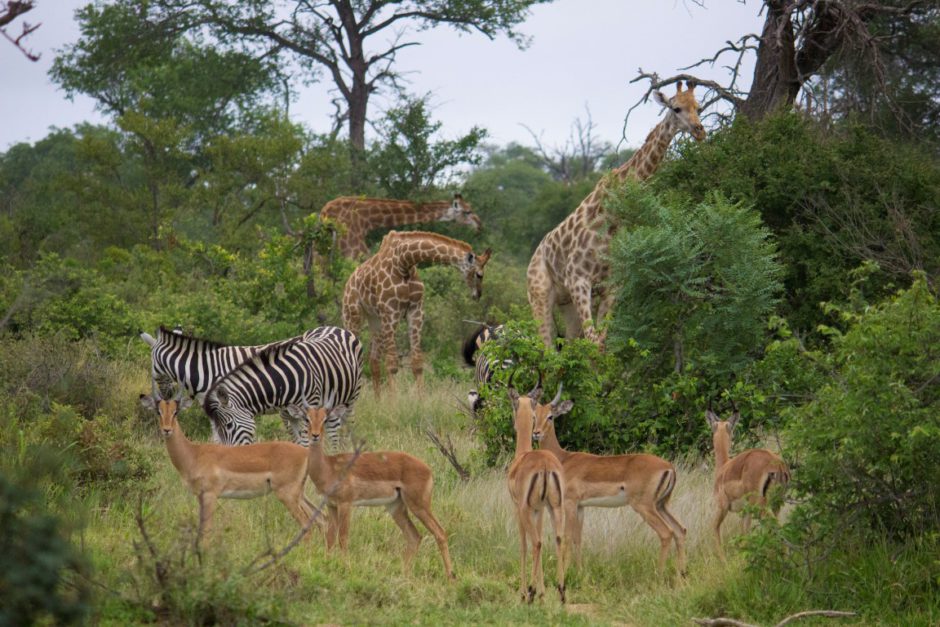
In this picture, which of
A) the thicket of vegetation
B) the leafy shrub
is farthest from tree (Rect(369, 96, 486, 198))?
the leafy shrub

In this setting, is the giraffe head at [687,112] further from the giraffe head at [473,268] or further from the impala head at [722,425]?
the impala head at [722,425]

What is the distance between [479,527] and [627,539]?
107 cm

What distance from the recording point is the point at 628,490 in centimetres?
786

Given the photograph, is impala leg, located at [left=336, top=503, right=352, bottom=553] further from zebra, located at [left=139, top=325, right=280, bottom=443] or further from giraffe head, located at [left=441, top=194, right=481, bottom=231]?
giraffe head, located at [left=441, top=194, right=481, bottom=231]

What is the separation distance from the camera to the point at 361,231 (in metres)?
20.1

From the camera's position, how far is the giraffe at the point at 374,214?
20.0m

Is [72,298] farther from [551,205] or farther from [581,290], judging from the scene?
[551,205]

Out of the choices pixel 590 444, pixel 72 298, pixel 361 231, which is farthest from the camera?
pixel 361 231

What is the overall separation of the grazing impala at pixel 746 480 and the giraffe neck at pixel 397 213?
12.3 metres

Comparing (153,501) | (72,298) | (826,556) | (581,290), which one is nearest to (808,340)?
(581,290)

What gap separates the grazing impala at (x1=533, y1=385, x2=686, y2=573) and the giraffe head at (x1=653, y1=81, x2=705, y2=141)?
5931 mm

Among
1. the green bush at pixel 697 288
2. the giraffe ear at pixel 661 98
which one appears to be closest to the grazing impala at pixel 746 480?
the green bush at pixel 697 288

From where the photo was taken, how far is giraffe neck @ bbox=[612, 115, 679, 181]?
13.2 m

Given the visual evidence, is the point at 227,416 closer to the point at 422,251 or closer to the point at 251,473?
the point at 251,473
